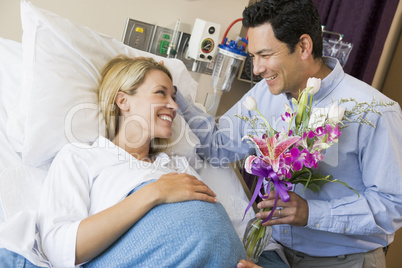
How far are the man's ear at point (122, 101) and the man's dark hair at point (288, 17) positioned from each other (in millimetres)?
587

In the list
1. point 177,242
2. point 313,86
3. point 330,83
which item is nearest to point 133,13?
point 330,83

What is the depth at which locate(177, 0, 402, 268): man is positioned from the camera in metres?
1.55

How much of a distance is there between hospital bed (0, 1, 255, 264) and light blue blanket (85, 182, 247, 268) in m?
0.41

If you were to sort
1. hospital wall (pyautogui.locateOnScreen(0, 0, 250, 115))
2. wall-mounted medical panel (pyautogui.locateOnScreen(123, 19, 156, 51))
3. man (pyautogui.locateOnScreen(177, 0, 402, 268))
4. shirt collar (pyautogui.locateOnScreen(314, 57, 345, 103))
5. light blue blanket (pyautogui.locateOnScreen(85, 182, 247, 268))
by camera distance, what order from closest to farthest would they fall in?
light blue blanket (pyautogui.locateOnScreen(85, 182, 247, 268)), man (pyautogui.locateOnScreen(177, 0, 402, 268)), shirt collar (pyautogui.locateOnScreen(314, 57, 345, 103)), hospital wall (pyautogui.locateOnScreen(0, 0, 250, 115)), wall-mounted medical panel (pyautogui.locateOnScreen(123, 19, 156, 51))

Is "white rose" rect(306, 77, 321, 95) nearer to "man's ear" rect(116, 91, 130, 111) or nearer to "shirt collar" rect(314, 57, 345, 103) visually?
"shirt collar" rect(314, 57, 345, 103)

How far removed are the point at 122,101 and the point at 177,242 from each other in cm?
74

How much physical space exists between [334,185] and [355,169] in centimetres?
10

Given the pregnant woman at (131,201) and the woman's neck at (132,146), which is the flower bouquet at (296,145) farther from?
the woman's neck at (132,146)

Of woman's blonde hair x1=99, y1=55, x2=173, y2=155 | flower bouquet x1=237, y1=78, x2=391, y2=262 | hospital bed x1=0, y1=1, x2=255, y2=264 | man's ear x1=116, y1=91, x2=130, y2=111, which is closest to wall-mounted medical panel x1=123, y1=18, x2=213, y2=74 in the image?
hospital bed x1=0, y1=1, x2=255, y2=264

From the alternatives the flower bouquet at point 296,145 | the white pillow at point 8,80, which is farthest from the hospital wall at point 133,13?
the flower bouquet at point 296,145

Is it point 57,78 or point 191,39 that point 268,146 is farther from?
point 191,39

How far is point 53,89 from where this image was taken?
1.64m

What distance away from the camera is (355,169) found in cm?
165

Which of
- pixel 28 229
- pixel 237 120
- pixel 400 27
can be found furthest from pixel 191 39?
pixel 400 27
